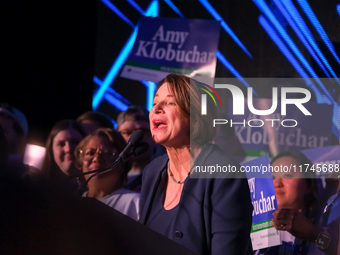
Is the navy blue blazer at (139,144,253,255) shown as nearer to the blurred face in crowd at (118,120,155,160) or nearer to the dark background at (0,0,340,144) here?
the blurred face in crowd at (118,120,155,160)

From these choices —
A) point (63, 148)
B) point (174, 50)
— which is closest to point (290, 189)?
point (63, 148)

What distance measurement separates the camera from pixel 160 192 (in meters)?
1.61

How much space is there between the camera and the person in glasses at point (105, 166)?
2.41 meters

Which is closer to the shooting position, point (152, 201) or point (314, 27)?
point (152, 201)

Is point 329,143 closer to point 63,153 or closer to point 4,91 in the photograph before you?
point 63,153

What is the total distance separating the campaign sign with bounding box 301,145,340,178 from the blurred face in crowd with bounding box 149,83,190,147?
938 mm

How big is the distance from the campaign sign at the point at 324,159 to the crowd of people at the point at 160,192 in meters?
0.09

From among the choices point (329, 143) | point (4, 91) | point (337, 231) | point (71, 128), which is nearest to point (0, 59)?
point (4, 91)

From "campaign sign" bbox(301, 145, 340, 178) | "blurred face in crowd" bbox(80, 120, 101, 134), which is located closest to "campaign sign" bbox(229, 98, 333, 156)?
"campaign sign" bbox(301, 145, 340, 178)

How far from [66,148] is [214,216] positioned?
1.63 metres

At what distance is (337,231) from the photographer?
6.26ft

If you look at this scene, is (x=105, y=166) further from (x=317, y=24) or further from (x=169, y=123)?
(x=317, y=24)

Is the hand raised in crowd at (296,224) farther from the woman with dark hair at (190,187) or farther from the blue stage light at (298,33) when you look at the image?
the blue stage light at (298,33)

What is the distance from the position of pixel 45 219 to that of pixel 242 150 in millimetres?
2274
